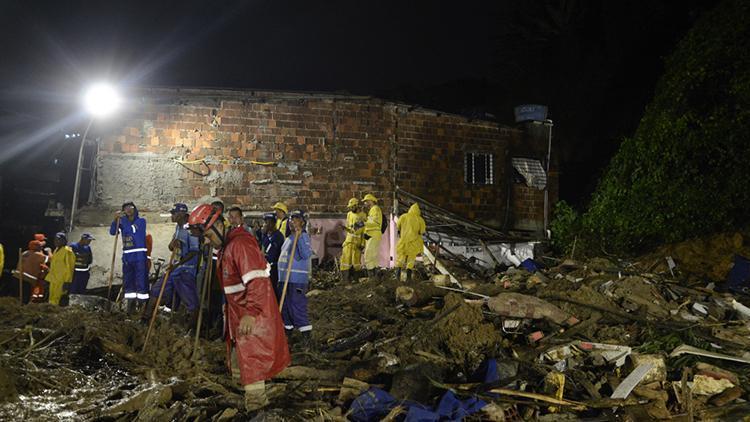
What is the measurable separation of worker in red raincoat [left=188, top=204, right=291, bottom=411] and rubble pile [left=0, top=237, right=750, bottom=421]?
0.32m

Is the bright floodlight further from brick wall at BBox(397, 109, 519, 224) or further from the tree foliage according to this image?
the tree foliage

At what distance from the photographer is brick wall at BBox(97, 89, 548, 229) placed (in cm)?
1184

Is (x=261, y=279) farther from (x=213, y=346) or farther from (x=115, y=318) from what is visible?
(x=115, y=318)

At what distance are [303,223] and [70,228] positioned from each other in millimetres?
7256

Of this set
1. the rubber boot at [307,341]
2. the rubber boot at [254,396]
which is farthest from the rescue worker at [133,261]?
the rubber boot at [254,396]

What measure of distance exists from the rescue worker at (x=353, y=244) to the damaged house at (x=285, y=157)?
0.84m

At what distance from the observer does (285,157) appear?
12.6 m

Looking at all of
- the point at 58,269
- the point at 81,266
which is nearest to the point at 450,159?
the point at 81,266

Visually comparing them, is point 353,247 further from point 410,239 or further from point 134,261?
point 134,261

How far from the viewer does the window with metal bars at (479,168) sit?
1441 cm

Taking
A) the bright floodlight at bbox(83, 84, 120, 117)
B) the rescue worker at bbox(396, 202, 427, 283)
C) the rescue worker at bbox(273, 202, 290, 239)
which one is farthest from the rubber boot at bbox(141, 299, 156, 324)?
the bright floodlight at bbox(83, 84, 120, 117)

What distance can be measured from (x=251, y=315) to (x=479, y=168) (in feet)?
37.0

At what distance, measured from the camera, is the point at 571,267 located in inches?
402

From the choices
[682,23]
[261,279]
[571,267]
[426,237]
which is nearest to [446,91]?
[682,23]
